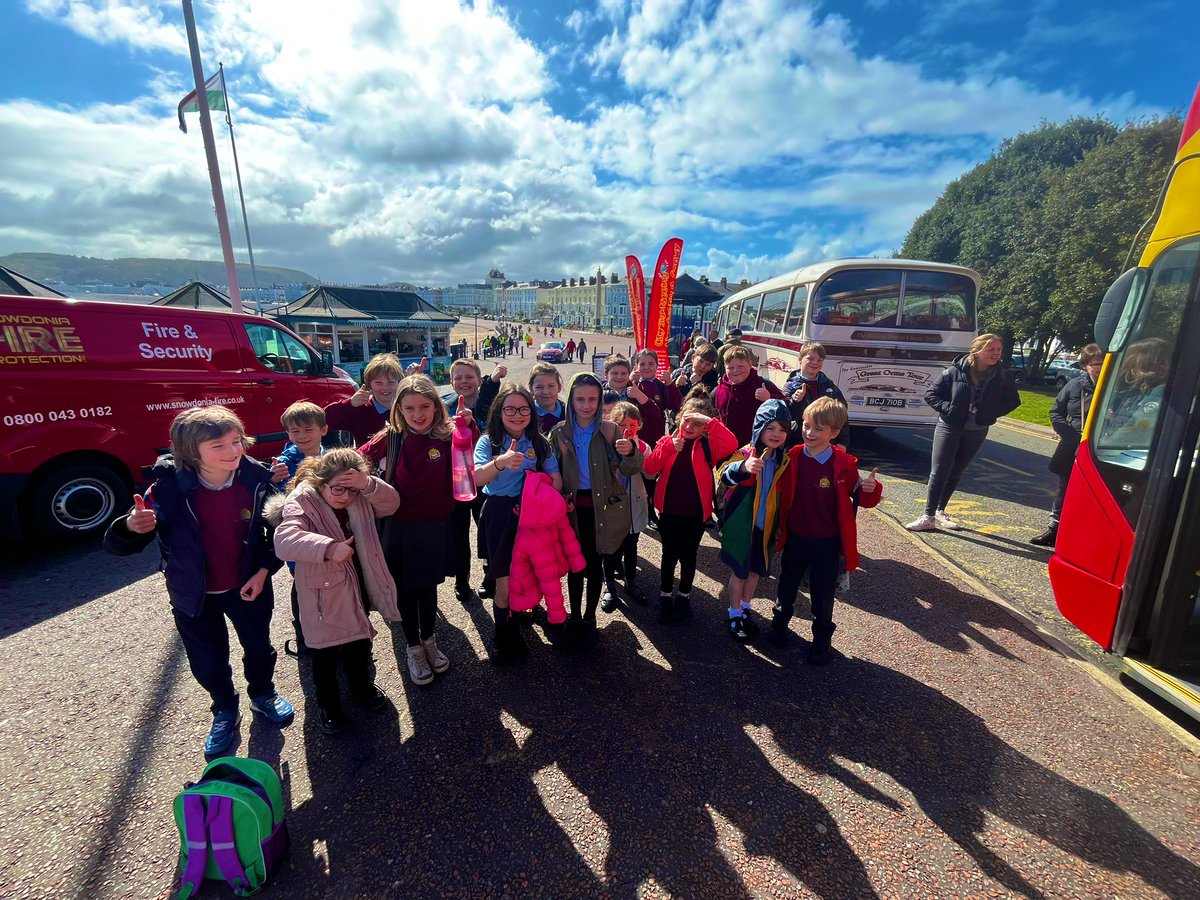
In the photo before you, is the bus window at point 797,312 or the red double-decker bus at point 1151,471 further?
the bus window at point 797,312

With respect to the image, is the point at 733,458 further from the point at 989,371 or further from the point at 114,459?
the point at 114,459

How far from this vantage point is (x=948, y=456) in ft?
17.7

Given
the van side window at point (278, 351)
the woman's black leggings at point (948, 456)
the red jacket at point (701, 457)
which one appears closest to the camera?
the red jacket at point (701, 457)

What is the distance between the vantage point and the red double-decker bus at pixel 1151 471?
2750 millimetres

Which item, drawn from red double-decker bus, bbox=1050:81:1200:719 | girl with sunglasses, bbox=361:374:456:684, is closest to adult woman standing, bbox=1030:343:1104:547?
red double-decker bus, bbox=1050:81:1200:719

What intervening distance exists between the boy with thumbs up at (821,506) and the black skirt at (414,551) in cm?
225

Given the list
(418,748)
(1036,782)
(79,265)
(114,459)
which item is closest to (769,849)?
(1036,782)

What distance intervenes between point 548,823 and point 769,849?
38.1 inches

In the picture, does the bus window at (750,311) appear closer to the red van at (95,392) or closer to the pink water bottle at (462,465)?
the red van at (95,392)

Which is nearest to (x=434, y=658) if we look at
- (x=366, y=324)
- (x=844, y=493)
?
(x=844, y=493)

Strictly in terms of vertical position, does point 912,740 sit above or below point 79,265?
below

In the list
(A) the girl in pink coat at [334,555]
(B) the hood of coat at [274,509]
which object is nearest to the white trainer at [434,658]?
(A) the girl in pink coat at [334,555]

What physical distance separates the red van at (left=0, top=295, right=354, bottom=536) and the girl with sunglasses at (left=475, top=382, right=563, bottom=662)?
4.62 metres

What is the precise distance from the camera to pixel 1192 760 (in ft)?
8.47
